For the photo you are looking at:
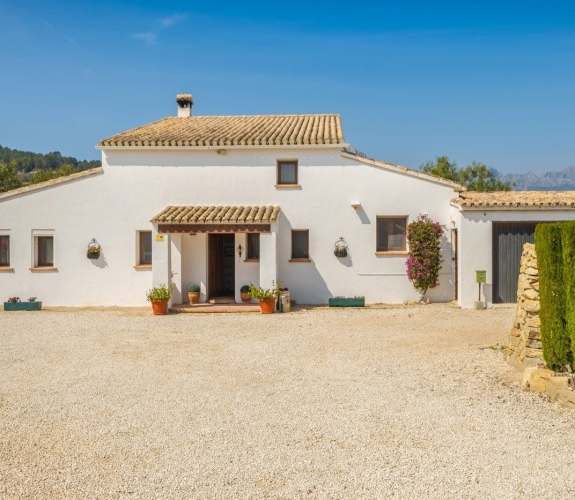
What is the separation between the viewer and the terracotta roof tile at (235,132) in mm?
19422

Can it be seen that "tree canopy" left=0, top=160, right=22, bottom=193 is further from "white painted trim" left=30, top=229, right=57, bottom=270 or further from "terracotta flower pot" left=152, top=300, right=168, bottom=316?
"terracotta flower pot" left=152, top=300, right=168, bottom=316

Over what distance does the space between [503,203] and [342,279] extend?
6.14 metres

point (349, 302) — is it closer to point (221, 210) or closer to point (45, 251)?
point (221, 210)

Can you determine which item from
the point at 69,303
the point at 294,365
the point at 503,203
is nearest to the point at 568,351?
the point at 294,365

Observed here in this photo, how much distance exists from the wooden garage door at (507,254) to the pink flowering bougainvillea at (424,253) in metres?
1.97

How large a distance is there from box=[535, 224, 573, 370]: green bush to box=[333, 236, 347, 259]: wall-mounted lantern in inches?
432

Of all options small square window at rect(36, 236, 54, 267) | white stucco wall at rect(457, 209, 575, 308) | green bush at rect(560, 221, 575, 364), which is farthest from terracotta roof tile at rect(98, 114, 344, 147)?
green bush at rect(560, 221, 575, 364)

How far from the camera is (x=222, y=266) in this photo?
68.1 feet

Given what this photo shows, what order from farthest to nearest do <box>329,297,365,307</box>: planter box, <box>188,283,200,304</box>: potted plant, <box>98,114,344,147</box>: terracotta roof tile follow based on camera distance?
<box>98,114,344,147</box>: terracotta roof tile, <box>188,283,200,304</box>: potted plant, <box>329,297,365,307</box>: planter box

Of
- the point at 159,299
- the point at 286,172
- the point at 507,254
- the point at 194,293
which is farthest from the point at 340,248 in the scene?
the point at 159,299

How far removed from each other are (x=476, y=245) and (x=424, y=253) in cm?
177

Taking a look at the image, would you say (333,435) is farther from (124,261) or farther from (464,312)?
(124,261)

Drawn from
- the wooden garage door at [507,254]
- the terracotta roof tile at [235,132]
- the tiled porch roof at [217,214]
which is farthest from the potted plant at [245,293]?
the wooden garage door at [507,254]

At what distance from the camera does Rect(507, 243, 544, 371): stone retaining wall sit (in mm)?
9102
